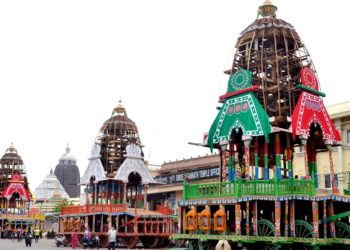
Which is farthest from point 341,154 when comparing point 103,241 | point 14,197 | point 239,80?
point 14,197

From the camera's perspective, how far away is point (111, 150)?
44.5m

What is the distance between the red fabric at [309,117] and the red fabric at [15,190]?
155 ft

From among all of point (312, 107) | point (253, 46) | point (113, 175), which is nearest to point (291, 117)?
point (312, 107)

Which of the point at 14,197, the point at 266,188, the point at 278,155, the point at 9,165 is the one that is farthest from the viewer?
the point at 14,197

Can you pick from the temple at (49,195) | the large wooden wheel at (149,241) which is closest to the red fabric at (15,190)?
the temple at (49,195)

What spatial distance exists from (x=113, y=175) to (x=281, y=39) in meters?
22.3

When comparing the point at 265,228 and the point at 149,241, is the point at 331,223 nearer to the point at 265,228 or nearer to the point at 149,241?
the point at 265,228

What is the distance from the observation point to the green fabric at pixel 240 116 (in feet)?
72.8

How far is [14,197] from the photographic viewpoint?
6612 cm

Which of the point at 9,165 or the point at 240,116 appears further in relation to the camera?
the point at 9,165

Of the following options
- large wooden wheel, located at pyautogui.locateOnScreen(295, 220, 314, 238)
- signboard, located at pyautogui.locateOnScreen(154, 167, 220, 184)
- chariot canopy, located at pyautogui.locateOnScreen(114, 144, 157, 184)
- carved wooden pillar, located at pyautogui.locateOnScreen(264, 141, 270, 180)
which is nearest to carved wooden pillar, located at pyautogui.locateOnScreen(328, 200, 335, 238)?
large wooden wheel, located at pyautogui.locateOnScreen(295, 220, 314, 238)

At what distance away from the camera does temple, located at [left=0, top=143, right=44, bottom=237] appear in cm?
6231

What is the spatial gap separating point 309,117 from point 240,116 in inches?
117

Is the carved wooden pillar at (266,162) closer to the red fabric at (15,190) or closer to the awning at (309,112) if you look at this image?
the awning at (309,112)
